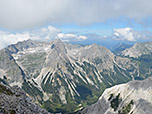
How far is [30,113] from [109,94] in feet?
431

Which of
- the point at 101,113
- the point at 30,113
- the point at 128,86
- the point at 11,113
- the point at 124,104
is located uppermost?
the point at 11,113

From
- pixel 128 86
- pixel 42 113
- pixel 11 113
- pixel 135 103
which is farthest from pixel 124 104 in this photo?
pixel 11 113

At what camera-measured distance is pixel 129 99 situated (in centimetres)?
14188

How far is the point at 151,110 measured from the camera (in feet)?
396

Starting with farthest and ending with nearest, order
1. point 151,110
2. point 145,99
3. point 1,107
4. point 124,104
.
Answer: point 124,104 < point 145,99 < point 151,110 < point 1,107

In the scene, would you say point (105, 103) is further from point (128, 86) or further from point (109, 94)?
point (128, 86)

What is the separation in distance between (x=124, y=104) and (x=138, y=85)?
82.9 feet

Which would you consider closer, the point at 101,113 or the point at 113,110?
the point at 113,110

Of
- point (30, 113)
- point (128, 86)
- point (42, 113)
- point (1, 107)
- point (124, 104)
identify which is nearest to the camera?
point (1, 107)

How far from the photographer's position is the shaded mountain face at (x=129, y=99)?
129m

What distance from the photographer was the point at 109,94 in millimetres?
164750

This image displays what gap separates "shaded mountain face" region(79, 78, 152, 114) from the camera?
129 meters

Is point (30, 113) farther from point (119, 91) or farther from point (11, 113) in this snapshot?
point (119, 91)

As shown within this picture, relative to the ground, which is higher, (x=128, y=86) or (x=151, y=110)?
(x=128, y=86)
